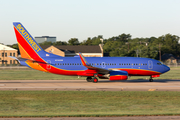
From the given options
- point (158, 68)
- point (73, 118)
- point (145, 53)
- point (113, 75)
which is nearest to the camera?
point (73, 118)

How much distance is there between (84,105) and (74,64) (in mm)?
18717

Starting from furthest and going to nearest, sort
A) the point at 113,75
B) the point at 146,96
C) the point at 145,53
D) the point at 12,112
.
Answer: the point at 145,53 → the point at 113,75 → the point at 146,96 → the point at 12,112

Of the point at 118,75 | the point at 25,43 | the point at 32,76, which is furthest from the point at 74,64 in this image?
the point at 32,76

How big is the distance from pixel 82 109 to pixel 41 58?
2137 centimetres

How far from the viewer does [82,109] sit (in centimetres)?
1794

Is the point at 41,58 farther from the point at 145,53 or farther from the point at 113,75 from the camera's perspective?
the point at 145,53

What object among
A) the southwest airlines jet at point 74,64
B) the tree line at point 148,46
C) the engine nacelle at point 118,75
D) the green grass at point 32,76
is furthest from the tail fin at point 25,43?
the tree line at point 148,46

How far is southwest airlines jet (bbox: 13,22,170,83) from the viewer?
3738 cm

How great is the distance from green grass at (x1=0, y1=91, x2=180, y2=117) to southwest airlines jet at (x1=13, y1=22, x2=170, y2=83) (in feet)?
41.6

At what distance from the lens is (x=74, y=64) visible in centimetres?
3800

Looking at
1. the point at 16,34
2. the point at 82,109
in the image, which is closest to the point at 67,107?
the point at 82,109

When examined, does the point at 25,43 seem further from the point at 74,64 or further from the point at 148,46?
the point at 148,46

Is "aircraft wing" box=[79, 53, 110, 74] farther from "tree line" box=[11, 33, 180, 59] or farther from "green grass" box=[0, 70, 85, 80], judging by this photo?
"tree line" box=[11, 33, 180, 59]

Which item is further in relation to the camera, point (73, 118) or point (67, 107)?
point (67, 107)
